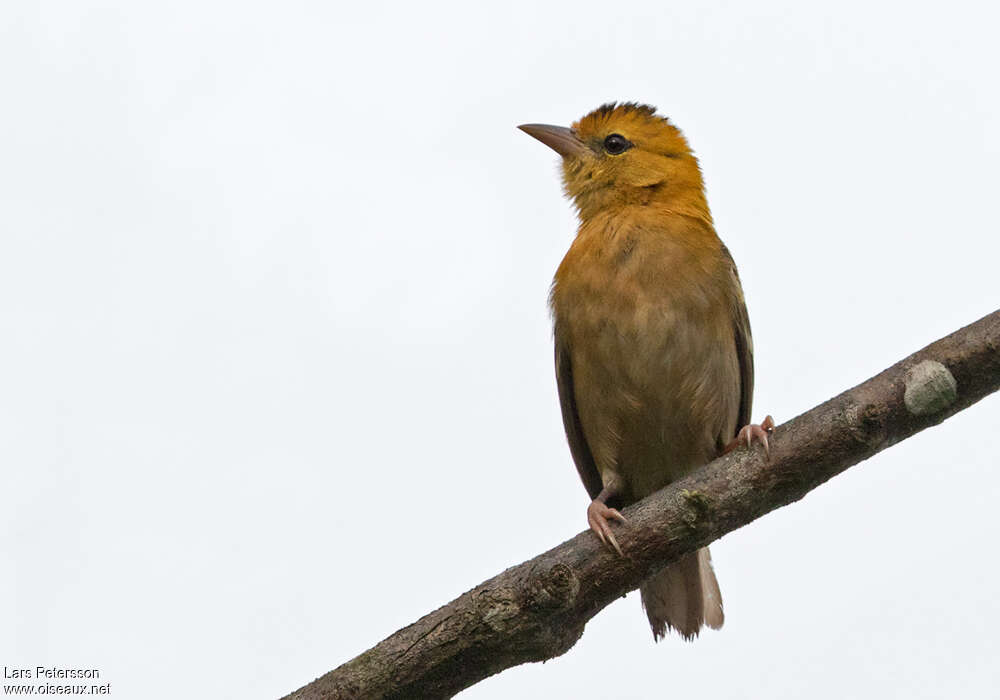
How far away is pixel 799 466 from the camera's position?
423 cm

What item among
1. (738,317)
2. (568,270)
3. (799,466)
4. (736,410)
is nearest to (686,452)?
(736,410)

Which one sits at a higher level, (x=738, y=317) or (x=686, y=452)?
(x=738, y=317)

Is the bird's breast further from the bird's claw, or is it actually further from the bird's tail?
the bird's claw

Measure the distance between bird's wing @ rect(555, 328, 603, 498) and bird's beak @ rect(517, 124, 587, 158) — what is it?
4.12 ft

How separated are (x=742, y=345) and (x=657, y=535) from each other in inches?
72.3

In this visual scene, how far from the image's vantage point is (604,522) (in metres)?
4.34

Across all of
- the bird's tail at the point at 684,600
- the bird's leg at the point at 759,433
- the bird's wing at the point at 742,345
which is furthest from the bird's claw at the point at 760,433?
the bird's tail at the point at 684,600

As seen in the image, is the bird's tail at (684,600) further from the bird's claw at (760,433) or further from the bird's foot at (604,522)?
the bird's foot at (604,522)

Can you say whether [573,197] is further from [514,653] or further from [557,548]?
[514,653]

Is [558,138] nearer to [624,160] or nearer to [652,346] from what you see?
[624,160]

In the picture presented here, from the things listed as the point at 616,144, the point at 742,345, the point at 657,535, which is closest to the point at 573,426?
the point at 742,345

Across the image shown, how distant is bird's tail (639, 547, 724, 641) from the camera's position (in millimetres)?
5848

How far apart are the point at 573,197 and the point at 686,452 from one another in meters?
1.60

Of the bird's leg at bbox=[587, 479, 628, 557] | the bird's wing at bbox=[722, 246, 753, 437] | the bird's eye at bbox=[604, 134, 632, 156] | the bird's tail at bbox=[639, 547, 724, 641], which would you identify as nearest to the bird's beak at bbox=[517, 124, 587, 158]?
the bird's eye at bbox=[604, 134, 632, 156]
